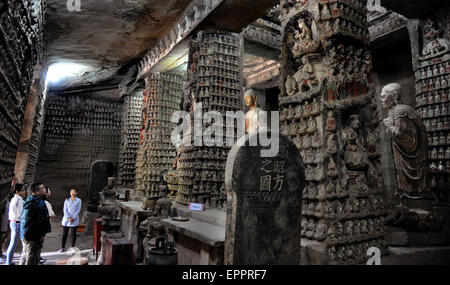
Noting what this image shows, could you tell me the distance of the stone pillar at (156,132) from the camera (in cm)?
863

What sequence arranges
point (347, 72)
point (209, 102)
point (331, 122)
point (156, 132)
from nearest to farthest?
point (331, 122), point (347, 72), point (209, 102), point (156, 132)

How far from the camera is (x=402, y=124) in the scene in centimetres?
409

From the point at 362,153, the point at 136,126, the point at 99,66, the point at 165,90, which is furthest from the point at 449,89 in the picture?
the point at 99,66

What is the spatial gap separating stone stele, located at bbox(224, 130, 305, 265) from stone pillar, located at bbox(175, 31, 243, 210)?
2891mm

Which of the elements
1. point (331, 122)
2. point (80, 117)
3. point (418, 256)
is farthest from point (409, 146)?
point (80, 117)

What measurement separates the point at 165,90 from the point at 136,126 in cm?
282

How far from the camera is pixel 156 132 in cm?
895

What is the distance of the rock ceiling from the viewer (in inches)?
262

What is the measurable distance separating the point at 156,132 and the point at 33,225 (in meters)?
5.23

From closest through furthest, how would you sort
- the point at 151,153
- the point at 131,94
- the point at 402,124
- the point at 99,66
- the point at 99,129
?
the point at 402,124 < the point at 151,153 < the point at 99,66 < the point at 131,94 < the point at 99,129

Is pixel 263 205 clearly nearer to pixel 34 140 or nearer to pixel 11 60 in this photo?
pixel 11 60
